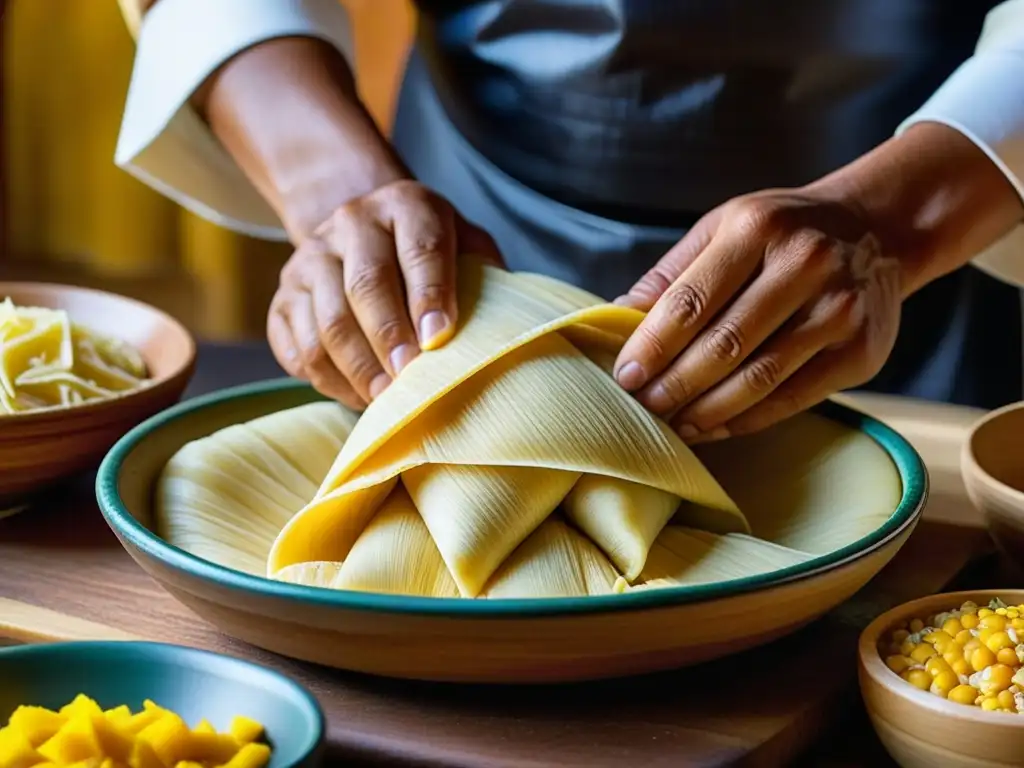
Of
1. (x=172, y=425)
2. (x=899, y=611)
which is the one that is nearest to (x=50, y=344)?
(x=172, y=425)

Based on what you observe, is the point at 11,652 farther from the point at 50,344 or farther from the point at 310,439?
the point at 50,344

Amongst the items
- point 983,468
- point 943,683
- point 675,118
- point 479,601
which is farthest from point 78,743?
point 675,118

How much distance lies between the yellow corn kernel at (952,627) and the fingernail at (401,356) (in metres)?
0.42

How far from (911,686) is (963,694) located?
25 mm

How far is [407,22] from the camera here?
10.5 feet

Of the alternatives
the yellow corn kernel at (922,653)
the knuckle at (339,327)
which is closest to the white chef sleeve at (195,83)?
the knuckle at (339,327)

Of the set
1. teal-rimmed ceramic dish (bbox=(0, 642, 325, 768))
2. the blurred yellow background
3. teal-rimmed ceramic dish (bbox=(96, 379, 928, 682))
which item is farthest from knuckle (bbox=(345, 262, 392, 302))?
the blurred yellow background

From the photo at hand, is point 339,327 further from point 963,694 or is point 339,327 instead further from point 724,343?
point 963,694

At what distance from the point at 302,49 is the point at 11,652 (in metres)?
0.79

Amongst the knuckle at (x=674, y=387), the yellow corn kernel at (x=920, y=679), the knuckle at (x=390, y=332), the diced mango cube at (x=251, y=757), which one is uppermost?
the diced mango cube at (x=251, y=757)

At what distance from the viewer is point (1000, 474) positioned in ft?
3.25

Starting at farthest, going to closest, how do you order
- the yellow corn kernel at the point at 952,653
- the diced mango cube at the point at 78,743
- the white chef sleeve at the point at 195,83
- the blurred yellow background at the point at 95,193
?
the blurred yellow background at the point at 95,193
the white chef sleeve at the point at 195,83
the yellow corn kernel at the point at 952,653
the diced mango cube at the point at 78,743

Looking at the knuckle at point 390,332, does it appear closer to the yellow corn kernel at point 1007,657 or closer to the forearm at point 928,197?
the forearm at point 928,197

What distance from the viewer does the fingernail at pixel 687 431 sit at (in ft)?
3.16
